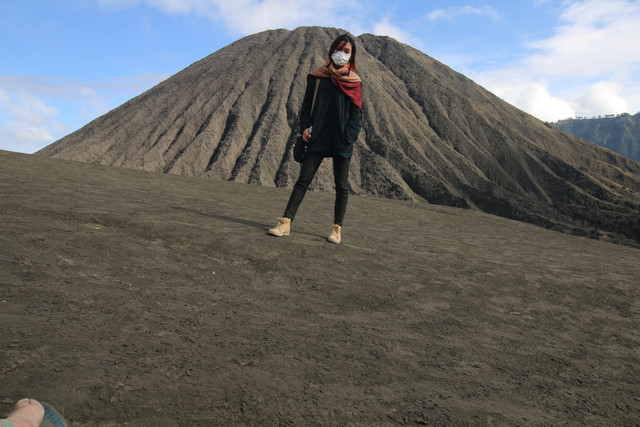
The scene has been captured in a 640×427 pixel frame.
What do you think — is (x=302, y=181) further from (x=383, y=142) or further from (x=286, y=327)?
(x=383, y=142)

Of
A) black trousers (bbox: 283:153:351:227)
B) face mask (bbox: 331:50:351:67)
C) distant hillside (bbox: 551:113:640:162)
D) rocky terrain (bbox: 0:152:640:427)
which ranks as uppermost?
distant hillside (bbox: 551:113:640:162)

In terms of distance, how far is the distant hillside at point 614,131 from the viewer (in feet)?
286

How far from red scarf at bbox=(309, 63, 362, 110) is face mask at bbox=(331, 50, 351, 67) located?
0.19 feet

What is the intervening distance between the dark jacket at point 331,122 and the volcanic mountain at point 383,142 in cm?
1747

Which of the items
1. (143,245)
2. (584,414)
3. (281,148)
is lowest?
(584,414)

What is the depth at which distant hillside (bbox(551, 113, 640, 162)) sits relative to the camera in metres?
→ 87.1

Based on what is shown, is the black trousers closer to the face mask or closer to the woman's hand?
the woman's hand

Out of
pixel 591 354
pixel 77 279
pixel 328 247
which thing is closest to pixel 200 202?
pixel 328 247

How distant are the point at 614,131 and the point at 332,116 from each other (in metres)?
119

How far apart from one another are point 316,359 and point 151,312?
0.85 meters

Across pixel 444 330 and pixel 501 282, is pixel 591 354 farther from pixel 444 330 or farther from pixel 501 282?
pixel 501 282

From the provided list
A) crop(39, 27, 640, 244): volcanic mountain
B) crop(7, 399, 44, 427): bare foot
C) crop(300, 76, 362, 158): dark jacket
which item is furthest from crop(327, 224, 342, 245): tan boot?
crop(39, 27, 640, 244): volcanic mountain

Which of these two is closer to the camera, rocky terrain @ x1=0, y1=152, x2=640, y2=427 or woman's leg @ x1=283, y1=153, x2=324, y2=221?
rocky terrain @ x1=0, y1=152, x2=640, y2=427

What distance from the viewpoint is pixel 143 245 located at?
10.7 feet
